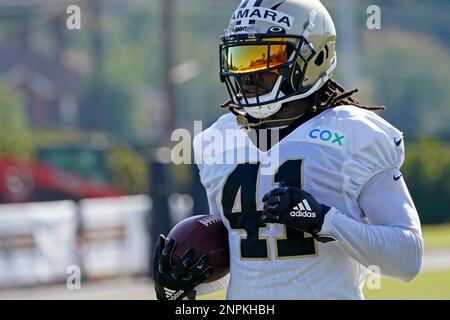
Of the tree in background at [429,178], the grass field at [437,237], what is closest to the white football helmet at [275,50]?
the grass field at [437,237]

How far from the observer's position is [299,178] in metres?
3.32

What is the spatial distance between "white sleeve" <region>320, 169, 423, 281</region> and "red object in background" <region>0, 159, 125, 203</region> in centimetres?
1645

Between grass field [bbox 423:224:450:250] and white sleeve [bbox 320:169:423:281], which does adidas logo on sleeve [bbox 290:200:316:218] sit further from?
grass field [bbox 423:224:450:250]

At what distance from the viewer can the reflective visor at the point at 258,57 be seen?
3.42 meters

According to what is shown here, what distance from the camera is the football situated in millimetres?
3482

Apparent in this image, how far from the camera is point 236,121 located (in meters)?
3.58

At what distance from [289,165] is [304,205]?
21cm

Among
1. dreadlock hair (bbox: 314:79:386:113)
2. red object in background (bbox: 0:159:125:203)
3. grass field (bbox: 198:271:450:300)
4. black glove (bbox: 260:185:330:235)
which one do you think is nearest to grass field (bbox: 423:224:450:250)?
grass field (bbox: 198:271:450:300)

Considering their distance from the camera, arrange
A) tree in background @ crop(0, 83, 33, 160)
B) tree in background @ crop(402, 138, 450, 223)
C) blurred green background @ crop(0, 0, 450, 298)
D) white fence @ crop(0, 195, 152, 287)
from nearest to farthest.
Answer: white fence @ crop(0, 195, 152, 287)
tree in background @ crop(402, 138, 450, 223)
tree in background @ crop(0, 83, 33, 160)
blurred green background @ crop(0, 0, 450, 298)

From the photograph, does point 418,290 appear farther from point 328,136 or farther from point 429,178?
point 429,178

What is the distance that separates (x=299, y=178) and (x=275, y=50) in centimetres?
43

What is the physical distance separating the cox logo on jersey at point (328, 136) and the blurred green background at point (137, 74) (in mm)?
17118
